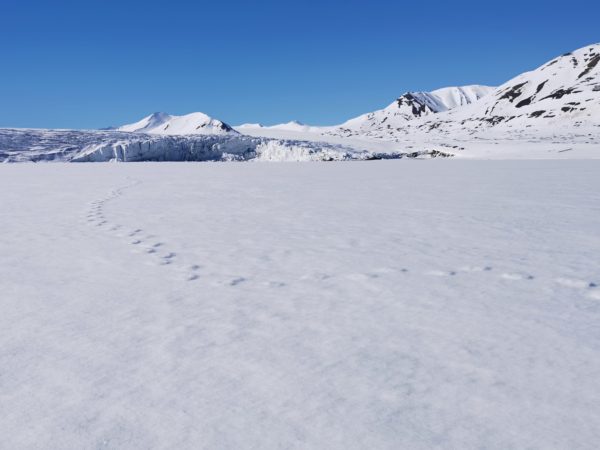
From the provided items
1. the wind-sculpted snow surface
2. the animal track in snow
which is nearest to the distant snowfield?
the animal track in snow

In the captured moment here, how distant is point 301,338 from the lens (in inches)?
90.4

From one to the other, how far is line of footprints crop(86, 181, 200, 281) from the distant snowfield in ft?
0.11

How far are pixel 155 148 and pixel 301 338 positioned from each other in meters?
30.2

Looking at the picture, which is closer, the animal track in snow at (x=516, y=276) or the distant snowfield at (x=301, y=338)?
the distant snowfield at (x=301, y=338)

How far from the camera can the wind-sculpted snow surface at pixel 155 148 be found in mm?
28141

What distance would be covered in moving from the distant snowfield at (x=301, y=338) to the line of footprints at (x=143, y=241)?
0.11 feet

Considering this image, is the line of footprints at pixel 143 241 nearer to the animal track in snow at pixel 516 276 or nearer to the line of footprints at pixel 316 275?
the line of footprints at pixel 316 275

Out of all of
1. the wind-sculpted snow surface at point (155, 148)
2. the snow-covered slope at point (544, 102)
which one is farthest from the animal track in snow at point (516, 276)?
the snow-covered slope at point (544, 102)

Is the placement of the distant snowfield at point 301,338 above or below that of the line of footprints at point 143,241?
above

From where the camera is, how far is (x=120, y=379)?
6.21 feet

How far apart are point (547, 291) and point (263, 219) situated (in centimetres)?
359

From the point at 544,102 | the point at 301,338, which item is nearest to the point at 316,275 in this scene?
the point at 301,338

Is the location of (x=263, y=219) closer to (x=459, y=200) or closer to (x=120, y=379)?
(x=459, y=200)

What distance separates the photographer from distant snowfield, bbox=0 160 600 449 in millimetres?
1582
